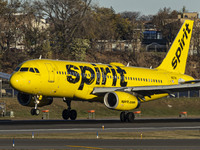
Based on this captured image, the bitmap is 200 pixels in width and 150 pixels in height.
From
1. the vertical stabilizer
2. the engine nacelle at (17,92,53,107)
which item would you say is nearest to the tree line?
the vertical stabilizer

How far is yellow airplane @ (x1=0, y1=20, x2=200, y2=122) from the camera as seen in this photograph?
45.1 metres

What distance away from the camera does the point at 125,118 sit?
161 ft

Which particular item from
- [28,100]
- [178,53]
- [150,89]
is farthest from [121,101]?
[178,53]

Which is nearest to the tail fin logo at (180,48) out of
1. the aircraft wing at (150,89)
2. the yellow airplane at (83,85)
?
the yellow airplane at (83,85)

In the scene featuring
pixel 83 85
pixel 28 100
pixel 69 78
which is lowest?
pixel 28 100

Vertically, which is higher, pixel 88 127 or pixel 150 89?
pixel 150 89

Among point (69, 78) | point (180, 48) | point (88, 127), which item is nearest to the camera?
point (88, 127)

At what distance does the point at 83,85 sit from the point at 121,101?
4.07 metres

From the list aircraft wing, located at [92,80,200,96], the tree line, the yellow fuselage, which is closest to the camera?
the yellow fuselage

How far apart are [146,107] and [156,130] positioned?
28.0m

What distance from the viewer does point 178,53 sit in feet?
202

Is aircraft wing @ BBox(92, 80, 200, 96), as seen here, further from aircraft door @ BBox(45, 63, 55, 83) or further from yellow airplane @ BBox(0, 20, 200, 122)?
aircraft door @ BBox(45, 63, 55, 83)

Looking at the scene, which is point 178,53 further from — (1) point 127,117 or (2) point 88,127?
(2) point 88,127

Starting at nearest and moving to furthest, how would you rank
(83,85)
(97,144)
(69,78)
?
(97,144) → (69,78) → (83,85)
